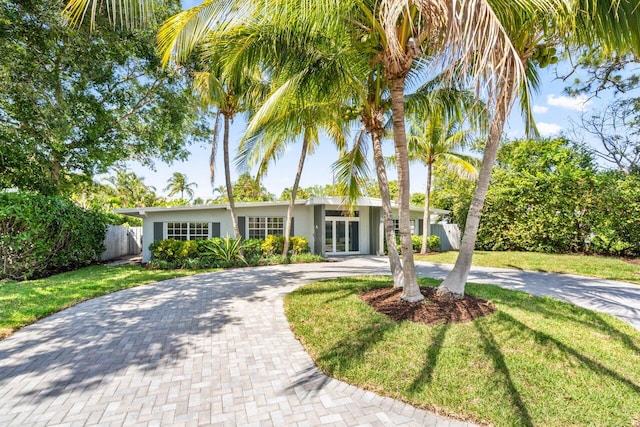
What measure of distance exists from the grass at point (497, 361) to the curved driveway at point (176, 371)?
28 centimetres

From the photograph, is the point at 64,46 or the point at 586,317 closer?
the point at 586,317

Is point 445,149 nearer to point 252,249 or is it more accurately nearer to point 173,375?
point 252,249

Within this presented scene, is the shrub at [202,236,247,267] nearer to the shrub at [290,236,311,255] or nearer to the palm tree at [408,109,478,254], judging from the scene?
the shrub at [290,236,311,255]

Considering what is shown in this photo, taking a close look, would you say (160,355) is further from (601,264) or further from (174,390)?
(601,264)

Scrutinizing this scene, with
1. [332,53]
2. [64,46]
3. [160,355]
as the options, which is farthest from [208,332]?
[64,46]

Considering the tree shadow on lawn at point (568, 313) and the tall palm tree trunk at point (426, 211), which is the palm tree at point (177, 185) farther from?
the tree shadow on lawn at point (568, 313)

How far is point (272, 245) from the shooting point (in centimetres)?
1374

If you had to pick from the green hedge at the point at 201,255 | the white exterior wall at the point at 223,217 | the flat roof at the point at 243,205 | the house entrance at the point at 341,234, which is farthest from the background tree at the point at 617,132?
the green hedge at the point at 201,255

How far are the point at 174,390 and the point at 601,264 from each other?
47.0 feet

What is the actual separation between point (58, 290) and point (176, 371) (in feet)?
19.3

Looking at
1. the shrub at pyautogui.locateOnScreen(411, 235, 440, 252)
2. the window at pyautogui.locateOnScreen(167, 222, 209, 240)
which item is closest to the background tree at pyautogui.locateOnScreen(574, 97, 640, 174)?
the shrub at pyautogui.locateOnScreen(411, 235, 440, 252)

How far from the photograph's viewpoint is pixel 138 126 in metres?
12.9

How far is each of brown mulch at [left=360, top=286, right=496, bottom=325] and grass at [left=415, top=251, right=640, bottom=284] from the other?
6.93m

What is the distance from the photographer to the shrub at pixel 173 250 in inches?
467
